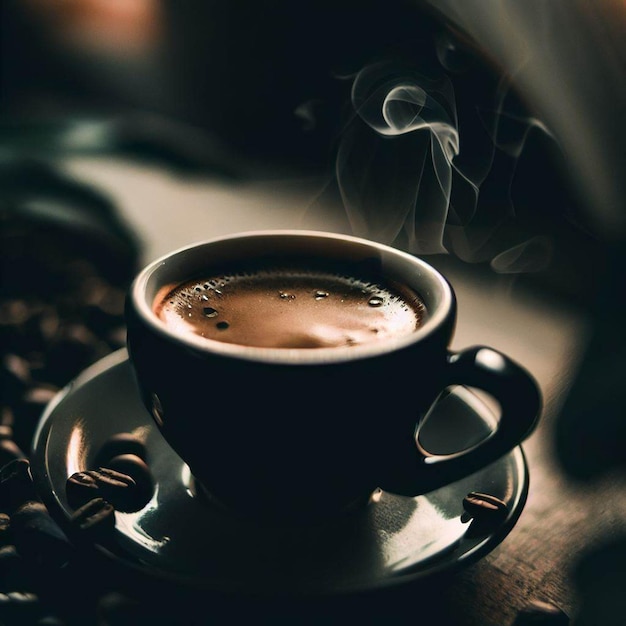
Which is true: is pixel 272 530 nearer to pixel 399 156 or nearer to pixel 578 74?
pixel 399 156

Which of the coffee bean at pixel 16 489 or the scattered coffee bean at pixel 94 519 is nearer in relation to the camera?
the scattered coffee bean at pixel 94 519

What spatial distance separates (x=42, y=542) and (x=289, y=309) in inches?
13.8

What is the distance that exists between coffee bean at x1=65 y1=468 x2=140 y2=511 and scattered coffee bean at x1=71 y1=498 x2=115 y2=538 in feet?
0.06

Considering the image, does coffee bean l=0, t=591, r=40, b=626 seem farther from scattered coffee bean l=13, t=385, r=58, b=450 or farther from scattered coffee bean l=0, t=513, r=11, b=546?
scattered coffee bean l=13, t=385, r=58, b=450

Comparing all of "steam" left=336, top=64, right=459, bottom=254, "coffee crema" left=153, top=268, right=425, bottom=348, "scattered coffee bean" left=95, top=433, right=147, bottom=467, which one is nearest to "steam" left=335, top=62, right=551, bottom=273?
"steam" left=336, top=64, right=459, bottom=254

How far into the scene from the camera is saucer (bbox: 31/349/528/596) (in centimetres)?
60

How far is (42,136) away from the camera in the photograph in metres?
1.98

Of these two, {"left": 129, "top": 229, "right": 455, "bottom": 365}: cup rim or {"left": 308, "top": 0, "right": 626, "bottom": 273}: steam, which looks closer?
{"left": 129, "top": 229, "right": 455, "bottom": 365}: cup rim

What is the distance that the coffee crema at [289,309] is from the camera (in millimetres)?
723

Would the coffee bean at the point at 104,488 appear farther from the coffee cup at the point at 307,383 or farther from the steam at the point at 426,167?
the steam at the point at 426,167

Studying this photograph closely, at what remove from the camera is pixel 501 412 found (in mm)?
623

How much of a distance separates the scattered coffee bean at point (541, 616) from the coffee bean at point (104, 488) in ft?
1.22

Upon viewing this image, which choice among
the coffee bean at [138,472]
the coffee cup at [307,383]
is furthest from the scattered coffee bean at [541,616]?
the coffee bean at [138,472]

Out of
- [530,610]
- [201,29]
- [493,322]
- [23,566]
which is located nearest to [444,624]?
[530,610]
